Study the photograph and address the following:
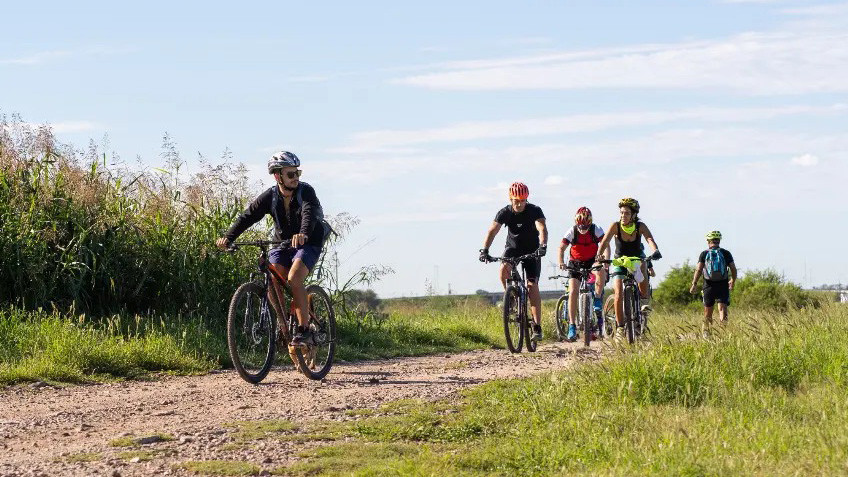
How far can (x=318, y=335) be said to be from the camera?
37.8 ft

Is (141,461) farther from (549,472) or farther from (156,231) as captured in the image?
(156,231)

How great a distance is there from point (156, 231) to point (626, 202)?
5880 millimetres

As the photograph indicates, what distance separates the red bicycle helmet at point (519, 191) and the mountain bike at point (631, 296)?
51.3 inches

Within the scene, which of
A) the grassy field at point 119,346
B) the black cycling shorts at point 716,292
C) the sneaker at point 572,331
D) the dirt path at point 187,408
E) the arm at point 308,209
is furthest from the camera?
the black cycling shorts at point 716,292

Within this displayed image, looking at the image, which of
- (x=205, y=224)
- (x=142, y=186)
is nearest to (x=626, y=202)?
(x=205, y=224)

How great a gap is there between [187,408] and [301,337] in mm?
2148

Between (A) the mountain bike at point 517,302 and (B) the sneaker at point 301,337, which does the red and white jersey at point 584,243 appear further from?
(B) the sneaker at point 301,337

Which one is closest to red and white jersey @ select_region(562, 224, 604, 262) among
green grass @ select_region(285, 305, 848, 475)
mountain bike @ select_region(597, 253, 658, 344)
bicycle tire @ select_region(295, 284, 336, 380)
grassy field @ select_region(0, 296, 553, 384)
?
mountain bike @ select_region(597, 253, 658, 344)

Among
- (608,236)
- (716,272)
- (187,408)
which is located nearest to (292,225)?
(187,408)

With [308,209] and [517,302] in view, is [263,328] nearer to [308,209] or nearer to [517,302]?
[308,209]

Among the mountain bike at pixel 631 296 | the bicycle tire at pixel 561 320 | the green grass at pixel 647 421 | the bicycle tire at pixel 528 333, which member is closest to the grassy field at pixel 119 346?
the bicycle tire at pixel 528 333

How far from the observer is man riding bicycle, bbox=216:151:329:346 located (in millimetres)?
10875

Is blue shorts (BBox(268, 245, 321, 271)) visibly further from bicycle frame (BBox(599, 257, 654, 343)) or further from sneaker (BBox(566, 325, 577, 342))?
sneaker (BBox(566, 325, 577, 342))

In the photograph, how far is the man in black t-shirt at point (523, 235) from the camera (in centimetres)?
1487
